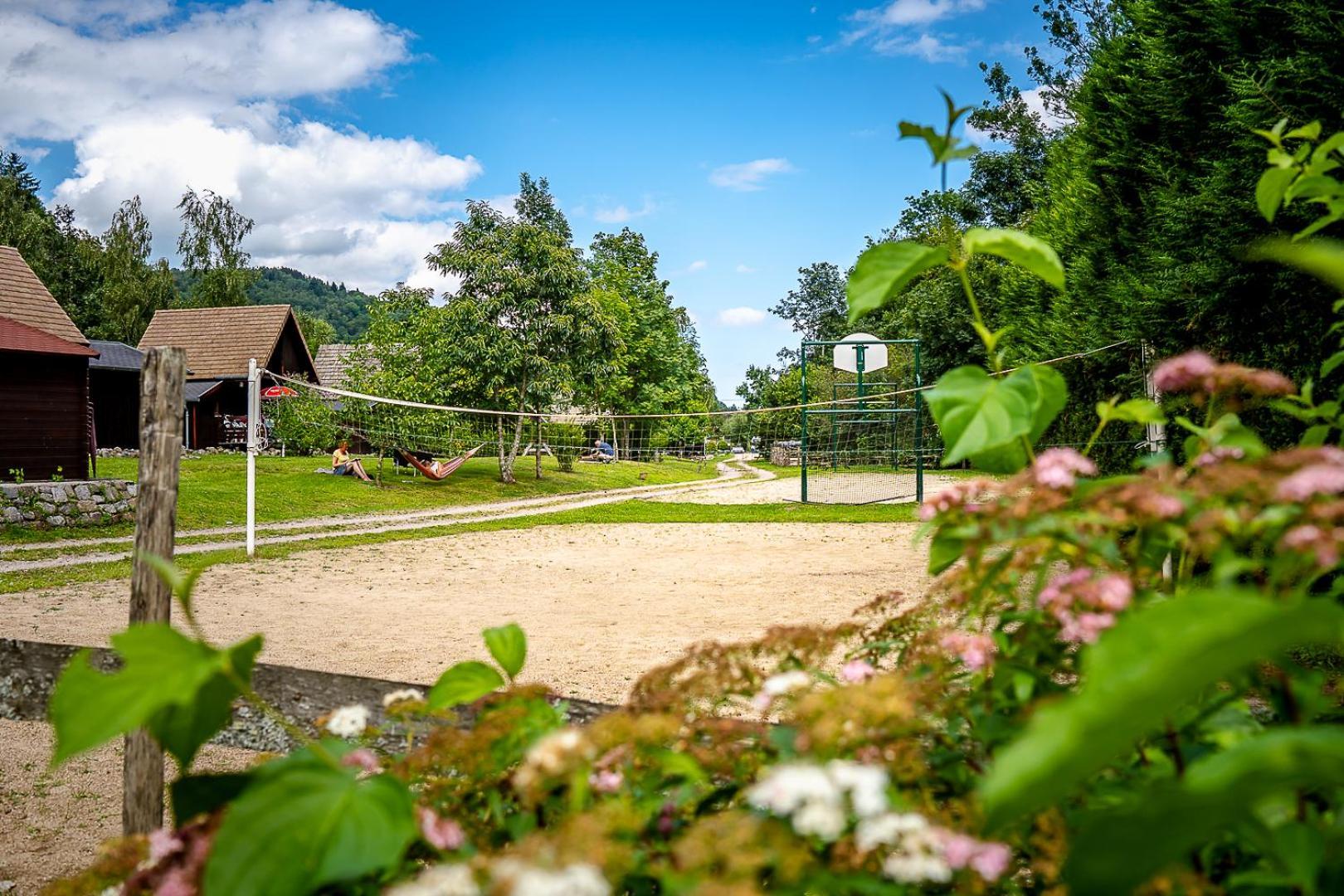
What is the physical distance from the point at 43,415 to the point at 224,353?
62.6 feet

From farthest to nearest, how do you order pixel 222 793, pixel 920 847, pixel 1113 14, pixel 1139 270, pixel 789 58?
pixel 789 58 → pixel 1113 14 → pixel 1139 270 → pixel 222 793 → pixel 920 847

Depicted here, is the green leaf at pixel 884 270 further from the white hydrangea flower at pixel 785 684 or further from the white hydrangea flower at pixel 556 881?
the white hydrangea flower at pixel 556 881

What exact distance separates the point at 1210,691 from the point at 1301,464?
30 cm

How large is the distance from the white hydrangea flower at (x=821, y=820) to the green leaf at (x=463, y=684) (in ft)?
1.42

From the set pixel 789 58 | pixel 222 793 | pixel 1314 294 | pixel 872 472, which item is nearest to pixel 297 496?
pixel 872 472

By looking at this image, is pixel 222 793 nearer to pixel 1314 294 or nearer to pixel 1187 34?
pixel 1314 294

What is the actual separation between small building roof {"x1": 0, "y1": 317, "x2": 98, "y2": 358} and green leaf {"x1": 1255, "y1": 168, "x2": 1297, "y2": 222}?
649 inches

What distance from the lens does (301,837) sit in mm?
573

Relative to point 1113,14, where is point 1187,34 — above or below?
below

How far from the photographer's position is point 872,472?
22.4 m

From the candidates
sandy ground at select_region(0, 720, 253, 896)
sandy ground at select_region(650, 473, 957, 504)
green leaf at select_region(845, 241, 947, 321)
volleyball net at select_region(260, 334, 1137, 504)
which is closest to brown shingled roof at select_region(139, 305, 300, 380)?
volleyball net at select_region(260, 334, 1137, 504)

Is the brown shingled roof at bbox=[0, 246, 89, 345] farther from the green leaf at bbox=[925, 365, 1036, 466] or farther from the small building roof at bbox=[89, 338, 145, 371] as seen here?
the green leaf at bbox=[925, 365, 1036, 466]

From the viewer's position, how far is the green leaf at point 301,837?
0.56 meters

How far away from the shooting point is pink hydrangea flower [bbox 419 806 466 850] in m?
0.71
